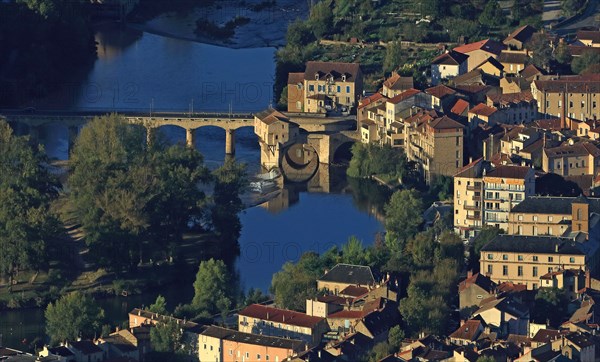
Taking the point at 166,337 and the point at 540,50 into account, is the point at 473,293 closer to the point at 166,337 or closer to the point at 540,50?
the point at 166,337

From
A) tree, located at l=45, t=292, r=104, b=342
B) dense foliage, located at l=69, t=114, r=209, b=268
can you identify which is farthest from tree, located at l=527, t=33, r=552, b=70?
tree, located at l=45, t=292, r=104, b=342

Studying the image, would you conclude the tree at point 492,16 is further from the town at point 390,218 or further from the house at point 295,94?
the house at point 295,94

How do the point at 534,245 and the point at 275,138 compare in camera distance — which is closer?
the point at 534,245

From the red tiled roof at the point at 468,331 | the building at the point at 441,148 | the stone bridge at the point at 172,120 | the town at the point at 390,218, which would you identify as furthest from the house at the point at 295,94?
the red tiled roof at the point at 468,331

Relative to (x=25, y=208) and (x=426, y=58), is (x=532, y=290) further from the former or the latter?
(x=426, y=58)

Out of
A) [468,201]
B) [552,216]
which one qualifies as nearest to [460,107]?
[468,201]

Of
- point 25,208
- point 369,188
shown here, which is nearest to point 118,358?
point 25,208

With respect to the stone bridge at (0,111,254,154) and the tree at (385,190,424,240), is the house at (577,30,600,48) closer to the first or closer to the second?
the stone bridge at (0,111,254,154)
